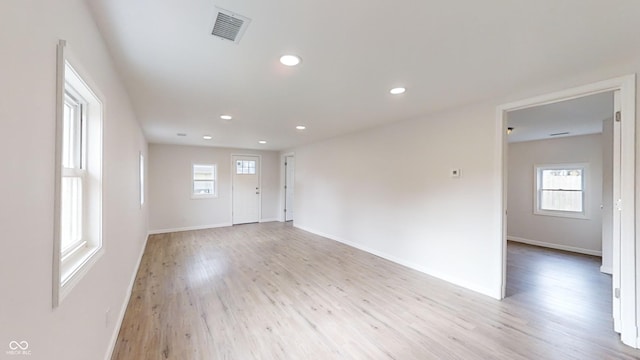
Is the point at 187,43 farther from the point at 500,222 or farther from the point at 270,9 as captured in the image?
the point at 500,222

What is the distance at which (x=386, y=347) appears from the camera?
2172 mm

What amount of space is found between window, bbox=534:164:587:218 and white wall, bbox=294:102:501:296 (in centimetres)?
369

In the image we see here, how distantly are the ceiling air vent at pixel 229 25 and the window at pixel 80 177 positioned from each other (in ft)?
2.60

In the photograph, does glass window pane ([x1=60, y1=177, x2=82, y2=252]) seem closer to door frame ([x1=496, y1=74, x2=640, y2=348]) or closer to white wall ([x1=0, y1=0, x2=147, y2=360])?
white wall ([x1=0, y1=0, x2=147, y2=360])

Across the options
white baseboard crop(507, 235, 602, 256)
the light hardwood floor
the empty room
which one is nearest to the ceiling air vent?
the empty room

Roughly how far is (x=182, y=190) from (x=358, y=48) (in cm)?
654

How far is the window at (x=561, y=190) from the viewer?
209 inches

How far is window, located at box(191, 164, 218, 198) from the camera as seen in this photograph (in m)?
7.27

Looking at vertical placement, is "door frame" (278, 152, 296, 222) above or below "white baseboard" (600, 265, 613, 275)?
above

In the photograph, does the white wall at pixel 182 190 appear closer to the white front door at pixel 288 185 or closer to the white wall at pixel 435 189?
the white front door at pixel 288 185

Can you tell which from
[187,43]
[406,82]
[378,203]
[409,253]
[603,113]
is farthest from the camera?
[378,203]

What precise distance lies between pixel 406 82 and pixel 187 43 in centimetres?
193

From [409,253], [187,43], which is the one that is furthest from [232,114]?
[409,253]

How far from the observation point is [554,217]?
5.54 m
